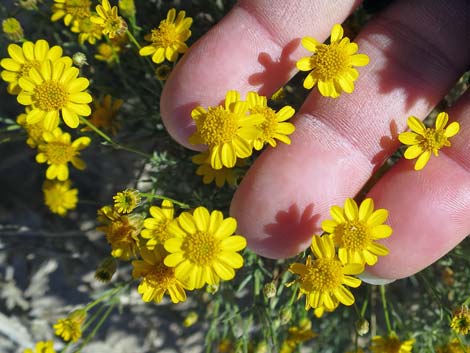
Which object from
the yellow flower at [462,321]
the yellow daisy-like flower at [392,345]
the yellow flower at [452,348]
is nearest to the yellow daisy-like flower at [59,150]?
the yellow daisy-like flower at [392,345]

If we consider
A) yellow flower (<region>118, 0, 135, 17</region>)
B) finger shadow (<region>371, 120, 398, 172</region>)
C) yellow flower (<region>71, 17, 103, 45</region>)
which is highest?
finger shadow (<region>371, 120, 398, 172</region>)

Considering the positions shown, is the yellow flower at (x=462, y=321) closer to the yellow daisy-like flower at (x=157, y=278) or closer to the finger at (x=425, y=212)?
the finger at (x=425, y=212)

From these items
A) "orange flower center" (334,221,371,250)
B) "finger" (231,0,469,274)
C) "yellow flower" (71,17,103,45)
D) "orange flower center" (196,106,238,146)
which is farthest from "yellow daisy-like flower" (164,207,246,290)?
"yellow flower" (71,17,103,45)

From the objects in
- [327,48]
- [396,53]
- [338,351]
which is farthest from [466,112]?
[338,351]

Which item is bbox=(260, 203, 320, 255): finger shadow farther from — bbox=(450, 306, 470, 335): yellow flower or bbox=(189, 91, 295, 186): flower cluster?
bbox=(450, 306, 470, 335): yellow flower

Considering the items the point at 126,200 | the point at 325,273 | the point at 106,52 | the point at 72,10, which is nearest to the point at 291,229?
the point at 325,273
